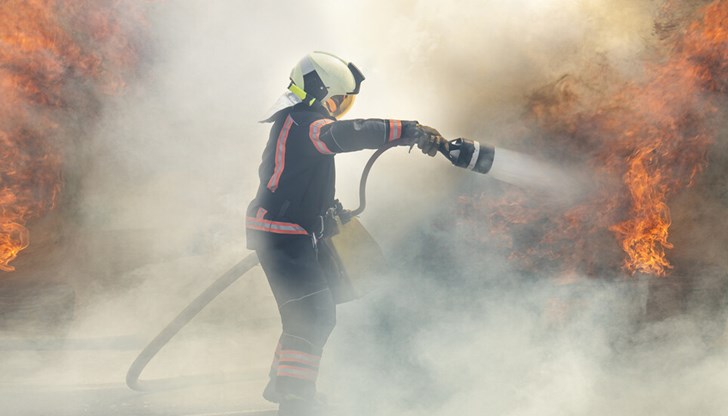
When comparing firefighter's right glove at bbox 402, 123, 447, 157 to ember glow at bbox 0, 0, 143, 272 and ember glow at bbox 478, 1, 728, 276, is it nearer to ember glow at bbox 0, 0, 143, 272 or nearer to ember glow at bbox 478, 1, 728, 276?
ember glow at bbox 478, 1, 728, 276

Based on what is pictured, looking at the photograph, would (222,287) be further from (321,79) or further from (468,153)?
(468,153)

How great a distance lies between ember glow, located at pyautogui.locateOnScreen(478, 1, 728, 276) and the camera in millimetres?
5402

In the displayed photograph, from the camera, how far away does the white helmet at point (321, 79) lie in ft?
13.1

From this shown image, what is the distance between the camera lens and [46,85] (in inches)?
269

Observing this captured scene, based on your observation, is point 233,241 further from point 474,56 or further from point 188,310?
point 474,56

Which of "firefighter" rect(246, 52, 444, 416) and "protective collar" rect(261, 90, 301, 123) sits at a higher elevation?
"protective collar" rect(261, 90, 301, 123)

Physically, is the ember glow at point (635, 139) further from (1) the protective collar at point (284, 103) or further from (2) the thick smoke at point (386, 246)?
(1) the protective collar at point (284, 103)

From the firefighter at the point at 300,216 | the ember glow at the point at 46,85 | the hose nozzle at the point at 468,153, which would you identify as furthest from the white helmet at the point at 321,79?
the ember glow at the point at 46,85

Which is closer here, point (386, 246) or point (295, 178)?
point (295, 178)

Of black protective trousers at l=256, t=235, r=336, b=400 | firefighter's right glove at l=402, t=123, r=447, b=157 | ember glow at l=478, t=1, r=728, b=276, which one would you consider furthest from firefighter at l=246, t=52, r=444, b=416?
ember glow at l=478, t=1, r=728, b=276

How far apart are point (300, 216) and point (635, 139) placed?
3.13 meters

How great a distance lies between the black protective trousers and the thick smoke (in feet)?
2.34

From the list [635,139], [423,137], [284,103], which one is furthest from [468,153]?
[635,139]

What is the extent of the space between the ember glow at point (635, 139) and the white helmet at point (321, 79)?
94.6 inches
